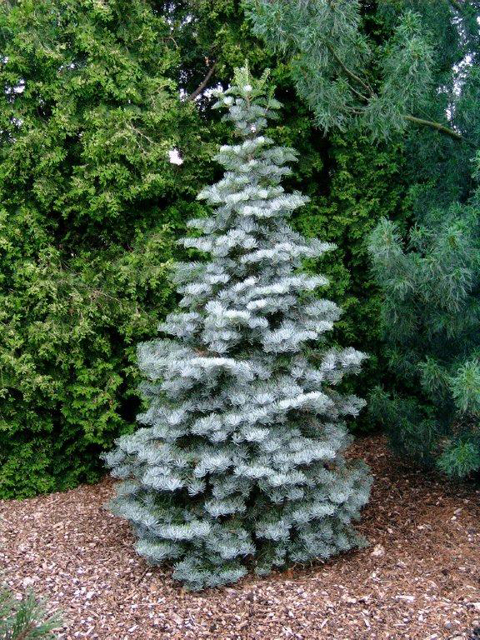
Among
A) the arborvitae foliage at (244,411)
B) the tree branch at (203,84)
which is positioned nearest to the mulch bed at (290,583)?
the arborvitae foliage at (244,411)

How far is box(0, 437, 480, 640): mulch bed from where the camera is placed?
261 cm

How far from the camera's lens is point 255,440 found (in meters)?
2.79

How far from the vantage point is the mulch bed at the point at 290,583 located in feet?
8.55

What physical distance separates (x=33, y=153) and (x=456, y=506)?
10.8 ft

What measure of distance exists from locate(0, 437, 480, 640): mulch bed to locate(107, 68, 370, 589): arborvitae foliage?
0.49ft

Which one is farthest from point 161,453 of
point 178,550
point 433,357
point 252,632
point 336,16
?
point 336,16

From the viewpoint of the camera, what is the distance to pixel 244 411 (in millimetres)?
2848

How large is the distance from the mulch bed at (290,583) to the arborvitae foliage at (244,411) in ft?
0.49

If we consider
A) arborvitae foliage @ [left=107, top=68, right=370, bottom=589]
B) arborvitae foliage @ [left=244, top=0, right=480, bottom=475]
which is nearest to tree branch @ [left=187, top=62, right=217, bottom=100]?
arborvitae foliage @ [left=244, top=0, right=480, bottom=475]

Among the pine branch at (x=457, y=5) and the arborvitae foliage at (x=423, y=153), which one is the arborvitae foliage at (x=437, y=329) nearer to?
the arborvitae foliage at (x=423, y=153)

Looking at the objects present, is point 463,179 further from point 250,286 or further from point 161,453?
point 161,453

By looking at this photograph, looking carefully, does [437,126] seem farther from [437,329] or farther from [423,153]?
[437,329]

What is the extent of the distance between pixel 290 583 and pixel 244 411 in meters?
0.84

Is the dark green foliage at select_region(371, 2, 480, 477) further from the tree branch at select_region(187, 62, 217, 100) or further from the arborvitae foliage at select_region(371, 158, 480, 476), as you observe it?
the tree branch at select_region(187, 62, 217, 100)
